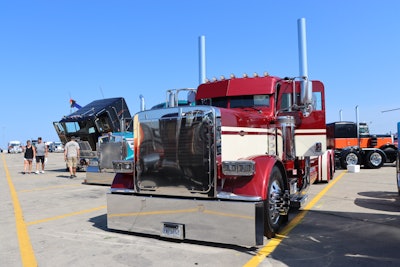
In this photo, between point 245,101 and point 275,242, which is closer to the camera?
point 275,242

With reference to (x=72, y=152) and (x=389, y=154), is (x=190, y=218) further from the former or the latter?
(x=389, y=154)

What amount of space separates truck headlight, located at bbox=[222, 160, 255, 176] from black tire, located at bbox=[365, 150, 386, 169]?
1518 centimetres

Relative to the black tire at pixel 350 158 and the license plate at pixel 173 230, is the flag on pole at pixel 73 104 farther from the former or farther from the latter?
the license plate at pixel 173 230

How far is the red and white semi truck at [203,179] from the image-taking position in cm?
467

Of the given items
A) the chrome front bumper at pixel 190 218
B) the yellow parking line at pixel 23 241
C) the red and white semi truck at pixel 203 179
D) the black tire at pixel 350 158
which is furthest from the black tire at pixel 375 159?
the yellow parking line at pixel 23 241

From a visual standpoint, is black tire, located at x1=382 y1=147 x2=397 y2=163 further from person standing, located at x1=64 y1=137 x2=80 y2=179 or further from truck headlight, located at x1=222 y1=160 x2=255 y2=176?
truck headlight, located at x1=222 y1=160 x2=255 y2=176

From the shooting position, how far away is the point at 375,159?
1770 cm

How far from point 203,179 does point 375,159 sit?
50.6 ft

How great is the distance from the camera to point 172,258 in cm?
449

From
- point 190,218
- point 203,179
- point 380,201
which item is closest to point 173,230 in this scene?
point 190,218

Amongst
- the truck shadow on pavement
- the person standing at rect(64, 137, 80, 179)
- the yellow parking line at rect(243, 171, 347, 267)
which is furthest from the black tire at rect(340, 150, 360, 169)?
the person standing at rect(64, 137, 80, 179)

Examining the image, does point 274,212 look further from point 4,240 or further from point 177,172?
point 4,240

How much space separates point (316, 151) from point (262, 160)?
7.83ft

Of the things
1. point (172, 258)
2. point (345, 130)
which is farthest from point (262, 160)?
point (345, 130)
